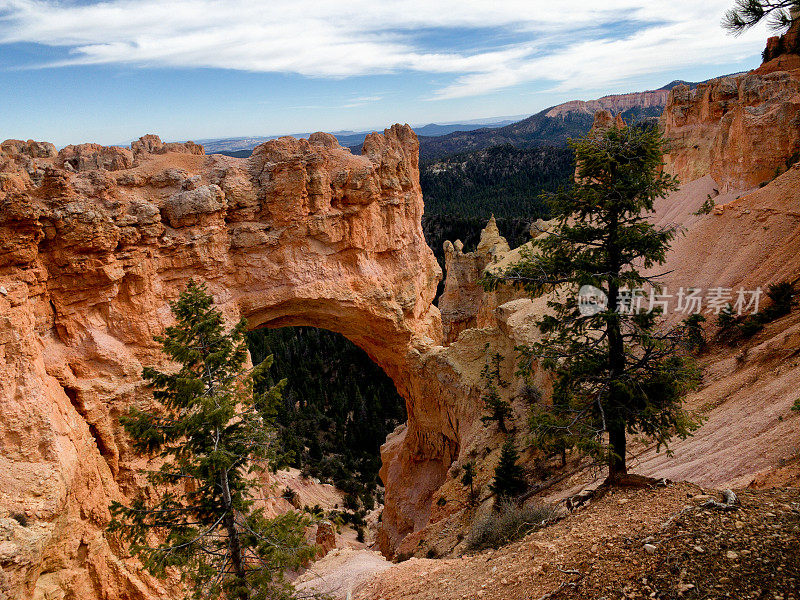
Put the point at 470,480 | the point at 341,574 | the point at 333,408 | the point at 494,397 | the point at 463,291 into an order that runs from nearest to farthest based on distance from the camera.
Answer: the point at 341,574 → the point at 470,480 → the point at 494,397 → the point at 333,408 → the point at 463,291

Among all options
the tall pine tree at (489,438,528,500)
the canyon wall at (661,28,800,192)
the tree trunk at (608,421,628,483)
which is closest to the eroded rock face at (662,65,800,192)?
the canyon wall at (661,28,800,192)

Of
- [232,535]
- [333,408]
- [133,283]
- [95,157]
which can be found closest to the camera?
[232,535]

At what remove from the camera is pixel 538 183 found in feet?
348

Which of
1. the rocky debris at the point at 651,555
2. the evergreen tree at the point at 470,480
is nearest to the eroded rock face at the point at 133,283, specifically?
the evergreen tree at the point at 470,480

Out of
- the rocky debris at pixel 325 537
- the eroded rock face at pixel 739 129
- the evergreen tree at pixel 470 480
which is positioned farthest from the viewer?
the eroded rock face at pixel 739 129

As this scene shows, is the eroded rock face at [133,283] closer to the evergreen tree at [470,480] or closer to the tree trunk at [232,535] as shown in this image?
the tree trunk at [232,535]

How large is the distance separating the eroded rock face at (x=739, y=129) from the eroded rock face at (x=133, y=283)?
1835 cm

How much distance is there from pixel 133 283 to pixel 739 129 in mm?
30856

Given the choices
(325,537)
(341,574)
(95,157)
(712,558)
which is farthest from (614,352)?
(325,537)

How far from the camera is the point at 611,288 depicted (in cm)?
837

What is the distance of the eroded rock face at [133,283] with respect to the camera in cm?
952

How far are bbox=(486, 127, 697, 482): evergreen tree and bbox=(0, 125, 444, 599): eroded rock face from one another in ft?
31.7

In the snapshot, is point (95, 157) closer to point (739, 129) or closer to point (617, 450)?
point (617, 450)

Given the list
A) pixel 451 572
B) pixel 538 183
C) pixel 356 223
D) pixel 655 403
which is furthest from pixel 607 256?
pixel 538 183
